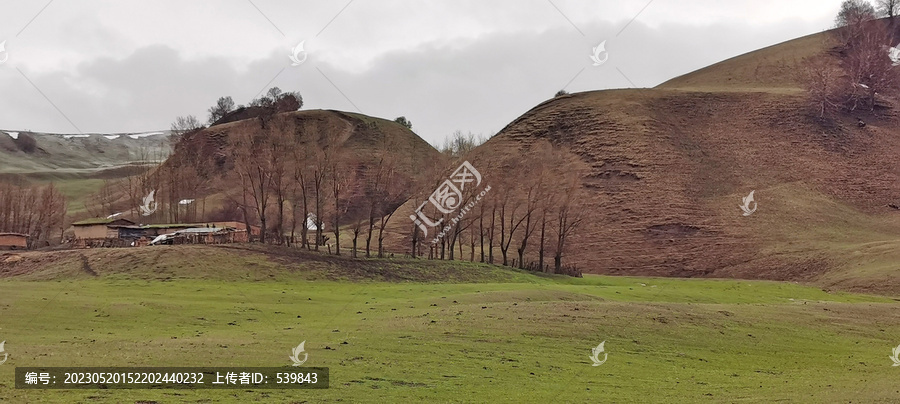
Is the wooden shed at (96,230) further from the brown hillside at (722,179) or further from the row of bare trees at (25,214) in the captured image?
the brown hillside at (722,179)

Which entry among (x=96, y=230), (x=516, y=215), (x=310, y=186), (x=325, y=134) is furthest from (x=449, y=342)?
(x=325, y=134)

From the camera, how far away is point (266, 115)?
162m

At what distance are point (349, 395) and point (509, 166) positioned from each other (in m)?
104

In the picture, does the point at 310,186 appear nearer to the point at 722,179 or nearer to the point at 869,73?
the point at 722,179

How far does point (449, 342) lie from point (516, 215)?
7975 cm

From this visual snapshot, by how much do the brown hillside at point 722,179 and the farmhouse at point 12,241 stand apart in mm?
49380

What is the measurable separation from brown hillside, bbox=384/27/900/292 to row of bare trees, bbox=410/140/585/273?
267cm

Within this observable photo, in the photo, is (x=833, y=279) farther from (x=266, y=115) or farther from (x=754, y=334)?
(x=266, y=115)

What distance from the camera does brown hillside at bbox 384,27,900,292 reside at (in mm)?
88688

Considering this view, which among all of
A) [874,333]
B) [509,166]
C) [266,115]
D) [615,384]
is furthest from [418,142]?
[615,384]

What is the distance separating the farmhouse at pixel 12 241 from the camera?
220 ft

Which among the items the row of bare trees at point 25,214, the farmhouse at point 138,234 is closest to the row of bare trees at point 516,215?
the farmhouse at point 138,234

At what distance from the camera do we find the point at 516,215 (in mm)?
104125

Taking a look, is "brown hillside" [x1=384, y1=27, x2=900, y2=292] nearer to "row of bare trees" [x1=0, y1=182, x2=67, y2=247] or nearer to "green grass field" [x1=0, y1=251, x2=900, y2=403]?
"green grass field" [x1=0, y1=251, x2=900, y2=403]
